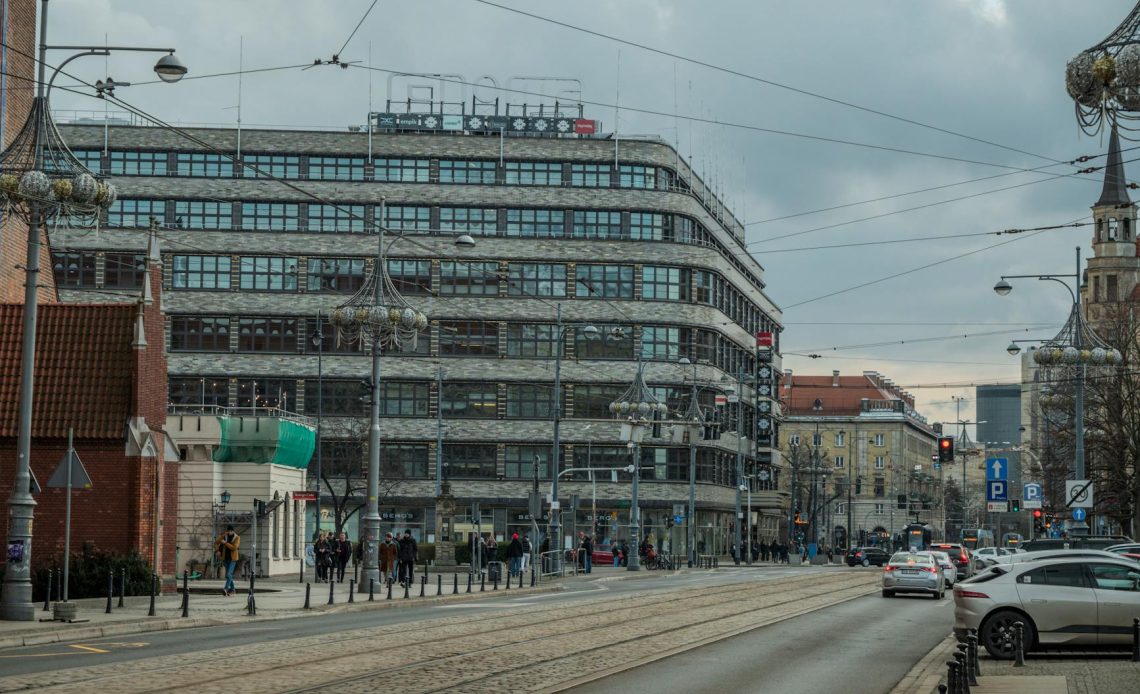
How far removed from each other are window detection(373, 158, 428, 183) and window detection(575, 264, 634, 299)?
35.1 feet

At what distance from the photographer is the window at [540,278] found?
89.0m

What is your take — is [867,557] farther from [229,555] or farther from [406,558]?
[229,555]

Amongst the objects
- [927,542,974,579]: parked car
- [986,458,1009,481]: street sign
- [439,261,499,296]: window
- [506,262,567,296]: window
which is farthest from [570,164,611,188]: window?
[986,458,1009,481]: street sign

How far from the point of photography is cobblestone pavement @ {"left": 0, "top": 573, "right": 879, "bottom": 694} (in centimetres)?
1775

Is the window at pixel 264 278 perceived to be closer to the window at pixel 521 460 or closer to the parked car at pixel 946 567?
the window at pixel 521 460

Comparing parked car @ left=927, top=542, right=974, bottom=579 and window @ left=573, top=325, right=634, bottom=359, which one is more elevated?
window @ left=573, top=325, right=634, bottom=359

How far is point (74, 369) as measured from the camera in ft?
123

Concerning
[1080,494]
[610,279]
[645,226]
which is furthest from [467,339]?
[1080,494]

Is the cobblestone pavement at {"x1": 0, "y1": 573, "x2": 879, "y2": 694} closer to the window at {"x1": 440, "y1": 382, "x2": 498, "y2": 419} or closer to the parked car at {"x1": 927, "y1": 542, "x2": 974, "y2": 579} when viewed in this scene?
the parked car at {"x1": 927, "y1": 542, "x2": 974, "y2": 579}

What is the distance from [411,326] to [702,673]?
2005cm

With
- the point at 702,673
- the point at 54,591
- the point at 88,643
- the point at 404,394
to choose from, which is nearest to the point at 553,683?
the point at 702,673

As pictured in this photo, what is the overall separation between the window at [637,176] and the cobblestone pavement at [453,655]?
57143 millimetres

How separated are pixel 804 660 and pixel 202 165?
239ft

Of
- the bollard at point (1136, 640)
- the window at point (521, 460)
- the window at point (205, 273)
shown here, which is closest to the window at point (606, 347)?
the window at point (521, 460)
